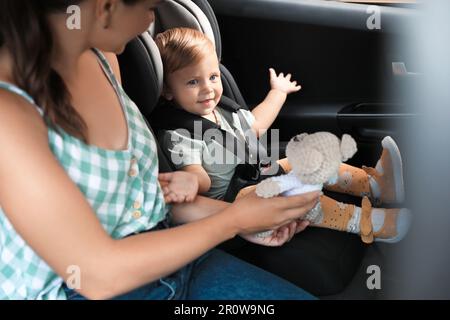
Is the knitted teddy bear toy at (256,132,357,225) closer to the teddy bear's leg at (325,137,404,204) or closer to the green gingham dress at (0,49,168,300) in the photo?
the green gingham dress at (0,49,168,300)

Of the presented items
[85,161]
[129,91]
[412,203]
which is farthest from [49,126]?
[412,203]

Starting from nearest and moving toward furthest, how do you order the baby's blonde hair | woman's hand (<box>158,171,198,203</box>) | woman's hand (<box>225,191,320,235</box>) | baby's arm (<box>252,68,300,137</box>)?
1. woman's hand (<box>225,191,320,235</box>)
2. woman's hand (<box>158,171,198,203</box>)
3. the baby's blonde hair
4. baby's arm (<box>252,68,300,137</box>)

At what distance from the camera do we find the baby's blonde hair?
1.28 meters

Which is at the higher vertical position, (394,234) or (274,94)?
(274,94)

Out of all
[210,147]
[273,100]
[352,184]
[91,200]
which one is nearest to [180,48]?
[210,147]

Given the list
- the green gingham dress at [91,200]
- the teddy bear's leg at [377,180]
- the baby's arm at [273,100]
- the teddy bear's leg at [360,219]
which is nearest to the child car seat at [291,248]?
the teddy bear's leg at [360,219]

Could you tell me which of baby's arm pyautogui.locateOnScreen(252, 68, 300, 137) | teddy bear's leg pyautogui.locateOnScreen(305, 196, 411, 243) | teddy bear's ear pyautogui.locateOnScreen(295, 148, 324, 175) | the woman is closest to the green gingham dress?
the woman

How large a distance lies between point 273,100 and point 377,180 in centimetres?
38

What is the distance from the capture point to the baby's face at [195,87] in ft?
4.26

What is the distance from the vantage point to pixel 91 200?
2.64 feet

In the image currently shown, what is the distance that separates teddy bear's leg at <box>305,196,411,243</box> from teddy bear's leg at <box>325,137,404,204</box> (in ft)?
0.17
